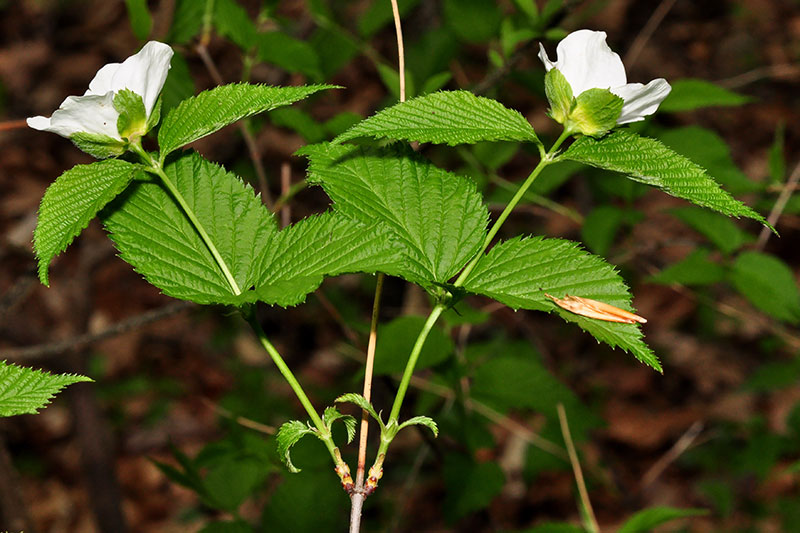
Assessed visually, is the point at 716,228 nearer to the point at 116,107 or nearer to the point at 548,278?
the point at 548,278

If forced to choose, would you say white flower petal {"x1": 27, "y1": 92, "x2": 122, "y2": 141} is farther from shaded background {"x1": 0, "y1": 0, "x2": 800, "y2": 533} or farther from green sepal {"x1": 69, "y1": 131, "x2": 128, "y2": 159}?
shaded background {"x1": 0, "y1": 0, "x2": 800, "y2": 533}

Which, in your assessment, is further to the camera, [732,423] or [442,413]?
[732,423]

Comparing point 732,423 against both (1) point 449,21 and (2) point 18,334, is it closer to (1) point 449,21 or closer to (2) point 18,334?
(1) point 449,21

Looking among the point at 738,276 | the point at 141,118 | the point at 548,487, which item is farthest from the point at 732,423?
the point at 141,118

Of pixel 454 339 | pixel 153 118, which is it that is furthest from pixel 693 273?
pixel 454 339

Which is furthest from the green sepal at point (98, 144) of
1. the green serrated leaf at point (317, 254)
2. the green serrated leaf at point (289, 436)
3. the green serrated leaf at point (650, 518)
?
the green serrated leaf at point (650, 518)
